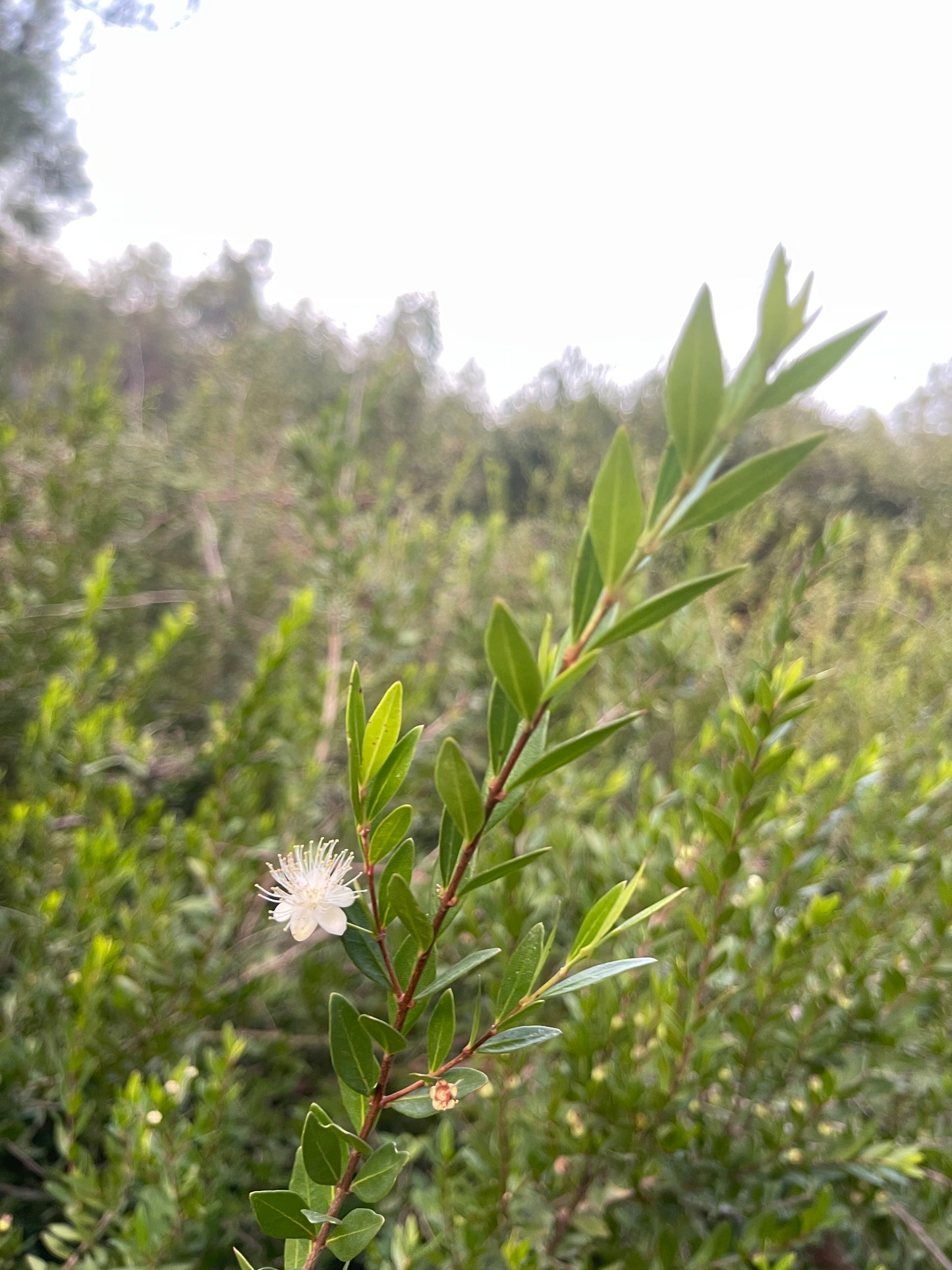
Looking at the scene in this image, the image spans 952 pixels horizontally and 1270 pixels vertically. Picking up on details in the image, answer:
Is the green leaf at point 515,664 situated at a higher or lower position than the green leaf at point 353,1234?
higher

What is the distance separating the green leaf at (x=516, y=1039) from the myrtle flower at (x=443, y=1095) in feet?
0.06

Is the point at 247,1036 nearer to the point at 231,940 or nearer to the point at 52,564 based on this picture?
the point at 231,940

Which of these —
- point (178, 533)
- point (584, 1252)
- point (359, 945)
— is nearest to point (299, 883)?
point (359, 945)

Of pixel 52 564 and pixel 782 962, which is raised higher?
pixel 52 564

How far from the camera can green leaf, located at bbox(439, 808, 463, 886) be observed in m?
0.27

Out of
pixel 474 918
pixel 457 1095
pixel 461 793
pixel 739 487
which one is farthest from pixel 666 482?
pixel 474 918

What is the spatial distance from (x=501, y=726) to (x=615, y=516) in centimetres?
10

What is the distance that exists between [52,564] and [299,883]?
1.83 meters

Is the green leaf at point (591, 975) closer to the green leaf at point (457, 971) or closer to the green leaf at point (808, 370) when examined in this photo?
the green leaf at point (457, 971)

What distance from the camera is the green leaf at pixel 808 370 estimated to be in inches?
9.5

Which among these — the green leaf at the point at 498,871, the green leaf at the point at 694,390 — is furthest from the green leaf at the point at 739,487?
the green leaf at the point at 498,871

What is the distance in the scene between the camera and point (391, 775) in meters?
0.27

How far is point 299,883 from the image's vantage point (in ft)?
0.99

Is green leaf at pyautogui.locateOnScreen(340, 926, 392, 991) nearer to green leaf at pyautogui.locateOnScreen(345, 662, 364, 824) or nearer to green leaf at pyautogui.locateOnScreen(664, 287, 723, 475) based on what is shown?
green leaf at pyautogui.locateOnScreen(345, 662, 364, 824)
